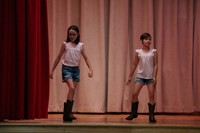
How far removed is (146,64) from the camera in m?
5.08

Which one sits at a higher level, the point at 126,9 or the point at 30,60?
the point at 126,9

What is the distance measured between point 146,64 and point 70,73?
3.36 feet

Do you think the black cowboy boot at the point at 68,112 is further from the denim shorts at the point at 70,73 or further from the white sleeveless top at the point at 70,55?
the white sleeveless top at the point at 70,55

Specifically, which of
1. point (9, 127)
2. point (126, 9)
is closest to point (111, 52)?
point (126, 9)

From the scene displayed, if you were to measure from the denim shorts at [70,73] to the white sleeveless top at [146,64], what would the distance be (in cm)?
85

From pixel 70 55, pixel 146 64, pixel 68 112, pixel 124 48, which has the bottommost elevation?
pixel 68 112

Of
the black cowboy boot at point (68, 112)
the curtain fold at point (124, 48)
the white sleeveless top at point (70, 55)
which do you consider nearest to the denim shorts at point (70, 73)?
the white sleeveless top at point (70, 55)

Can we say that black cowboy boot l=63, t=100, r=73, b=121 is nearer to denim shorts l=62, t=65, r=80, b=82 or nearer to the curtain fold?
denim shorts l=62, t=65, r=80, b=82

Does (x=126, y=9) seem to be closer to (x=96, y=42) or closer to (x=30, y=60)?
(x=96, y=42)

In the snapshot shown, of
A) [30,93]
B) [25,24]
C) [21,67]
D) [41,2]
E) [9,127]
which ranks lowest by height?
[9,127]

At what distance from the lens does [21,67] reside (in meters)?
4.77

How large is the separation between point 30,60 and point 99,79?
5.72ft

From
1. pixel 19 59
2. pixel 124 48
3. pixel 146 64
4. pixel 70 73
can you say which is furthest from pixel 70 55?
pixel 124 48

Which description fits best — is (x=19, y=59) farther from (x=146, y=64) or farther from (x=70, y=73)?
(x=146, y=64)
